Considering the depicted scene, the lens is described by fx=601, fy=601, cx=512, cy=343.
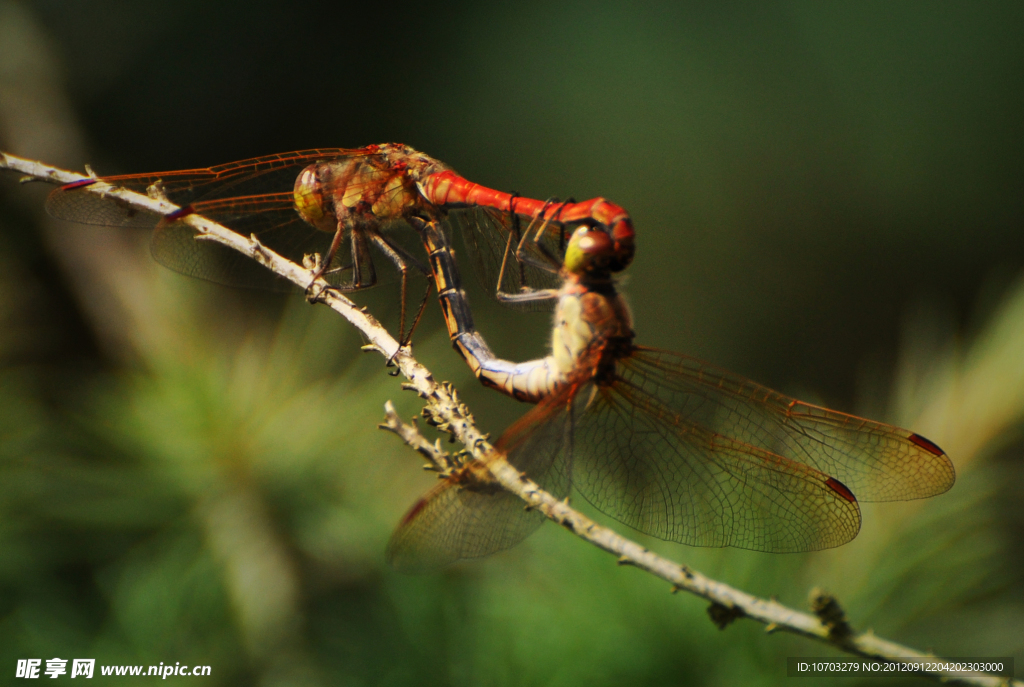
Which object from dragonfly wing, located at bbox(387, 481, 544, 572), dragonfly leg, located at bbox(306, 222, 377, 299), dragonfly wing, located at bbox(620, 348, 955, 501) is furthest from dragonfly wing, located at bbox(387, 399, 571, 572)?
dragonfly leg, located at bbox(306, 222, 377, 299)

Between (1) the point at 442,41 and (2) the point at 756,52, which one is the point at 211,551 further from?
(2) the point at 756,52

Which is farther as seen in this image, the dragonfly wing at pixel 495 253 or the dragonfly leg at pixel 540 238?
the dragonfly wing at pixel 495 253

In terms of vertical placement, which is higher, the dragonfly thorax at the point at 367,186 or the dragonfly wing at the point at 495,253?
the dragonfly thorax at the point at 367,186

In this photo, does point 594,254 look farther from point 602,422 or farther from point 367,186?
point 367,186

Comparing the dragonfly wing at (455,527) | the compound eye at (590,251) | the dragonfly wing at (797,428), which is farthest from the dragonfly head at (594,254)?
the dragonfly wing at (455,527)

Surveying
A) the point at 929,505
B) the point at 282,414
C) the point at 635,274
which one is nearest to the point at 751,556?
the point at 929,505

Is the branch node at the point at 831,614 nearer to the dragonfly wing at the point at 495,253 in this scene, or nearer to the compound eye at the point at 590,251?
the compound eye at the point at 590,251

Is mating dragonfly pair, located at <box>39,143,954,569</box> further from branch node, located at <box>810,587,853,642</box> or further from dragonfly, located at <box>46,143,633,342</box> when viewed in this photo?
branch node, located at <box>810,587,853,642</box>
